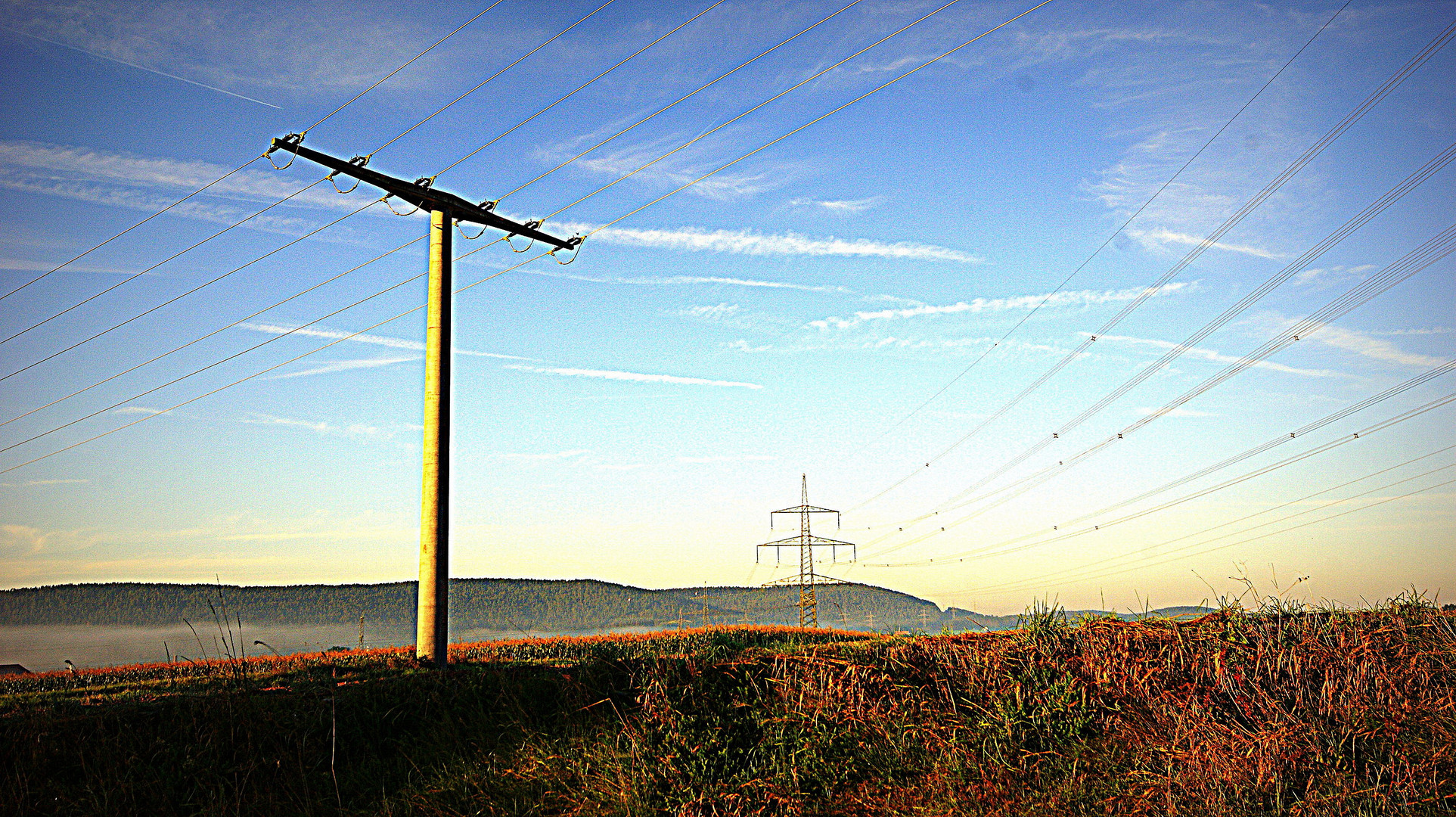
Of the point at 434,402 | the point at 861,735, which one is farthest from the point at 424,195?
the point at 861,735

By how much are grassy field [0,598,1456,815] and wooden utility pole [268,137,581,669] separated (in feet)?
16.9

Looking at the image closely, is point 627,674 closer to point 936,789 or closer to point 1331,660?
point 936,789

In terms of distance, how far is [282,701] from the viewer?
872 centimetres

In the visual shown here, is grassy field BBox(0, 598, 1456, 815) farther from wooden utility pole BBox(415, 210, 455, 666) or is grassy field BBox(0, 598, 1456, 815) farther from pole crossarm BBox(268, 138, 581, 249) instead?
pole crossarm BBox(268, 138, 581, 249)

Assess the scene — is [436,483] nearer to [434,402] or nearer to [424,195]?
[434,402]

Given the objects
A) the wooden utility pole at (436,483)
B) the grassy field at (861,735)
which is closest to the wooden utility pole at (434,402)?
the wooden utility pole at (436,483)

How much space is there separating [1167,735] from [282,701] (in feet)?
27.0

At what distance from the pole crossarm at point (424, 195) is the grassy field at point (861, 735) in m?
9.71

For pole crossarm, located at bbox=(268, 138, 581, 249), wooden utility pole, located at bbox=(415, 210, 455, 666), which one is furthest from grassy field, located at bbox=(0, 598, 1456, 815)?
pole crossarm, located at bbox=(268, 138, 581, 249)

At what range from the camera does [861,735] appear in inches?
266

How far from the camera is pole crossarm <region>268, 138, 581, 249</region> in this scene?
15.1m

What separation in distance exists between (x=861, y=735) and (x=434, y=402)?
1054 centimetres

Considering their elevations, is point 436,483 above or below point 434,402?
below

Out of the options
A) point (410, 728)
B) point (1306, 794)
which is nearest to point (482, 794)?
point (410, 728)
